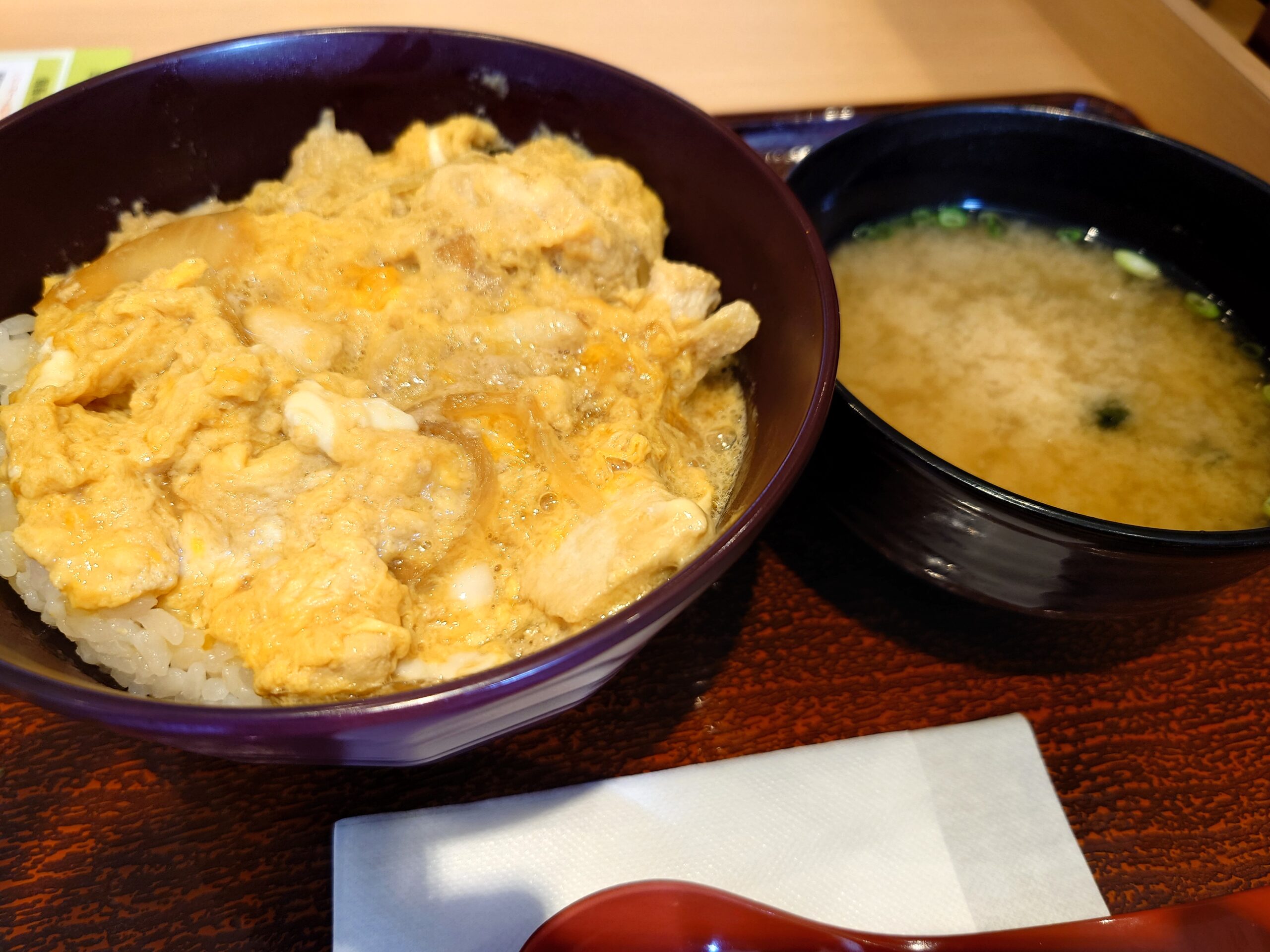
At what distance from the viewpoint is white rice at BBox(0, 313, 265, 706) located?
112 centimetres

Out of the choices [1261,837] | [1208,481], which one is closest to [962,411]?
[1208,481]

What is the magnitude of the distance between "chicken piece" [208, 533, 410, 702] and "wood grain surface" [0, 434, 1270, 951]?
333 mm

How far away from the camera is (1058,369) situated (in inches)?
73.3

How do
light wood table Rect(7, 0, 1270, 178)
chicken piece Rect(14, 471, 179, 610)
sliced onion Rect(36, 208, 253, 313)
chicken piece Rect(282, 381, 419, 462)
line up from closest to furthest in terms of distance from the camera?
chicken piece Rect(14, 471, 179, 610), chicken piece Rect(282, 381, 419, 462), sliced onion Rect(36, 208, 253, 313), light wood table Rect(7, 0, 1270, 178)

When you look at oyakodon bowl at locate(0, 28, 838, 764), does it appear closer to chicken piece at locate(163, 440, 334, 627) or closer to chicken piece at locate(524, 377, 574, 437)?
chicken piece at locate(163, 440, 334, 627)

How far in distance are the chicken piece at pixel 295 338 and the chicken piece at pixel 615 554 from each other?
18.8 inches

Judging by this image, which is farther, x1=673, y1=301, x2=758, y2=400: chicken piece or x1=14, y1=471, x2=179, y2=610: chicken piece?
x1=673, y1=301, x2=758, y2=400: chicken piece

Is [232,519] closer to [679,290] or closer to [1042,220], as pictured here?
[679,290]

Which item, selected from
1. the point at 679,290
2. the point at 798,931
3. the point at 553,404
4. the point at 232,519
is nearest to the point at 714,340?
the point at 679,290

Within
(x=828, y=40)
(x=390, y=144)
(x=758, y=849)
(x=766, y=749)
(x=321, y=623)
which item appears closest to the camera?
(x=321, y=623)

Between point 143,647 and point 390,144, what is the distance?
118 centimetres

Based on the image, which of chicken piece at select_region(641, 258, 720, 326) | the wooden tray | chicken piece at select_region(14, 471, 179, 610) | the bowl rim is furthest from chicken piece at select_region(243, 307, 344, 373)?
the bowl rim

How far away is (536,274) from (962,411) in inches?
37.1

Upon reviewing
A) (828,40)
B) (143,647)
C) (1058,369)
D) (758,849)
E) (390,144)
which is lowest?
(758,849)
